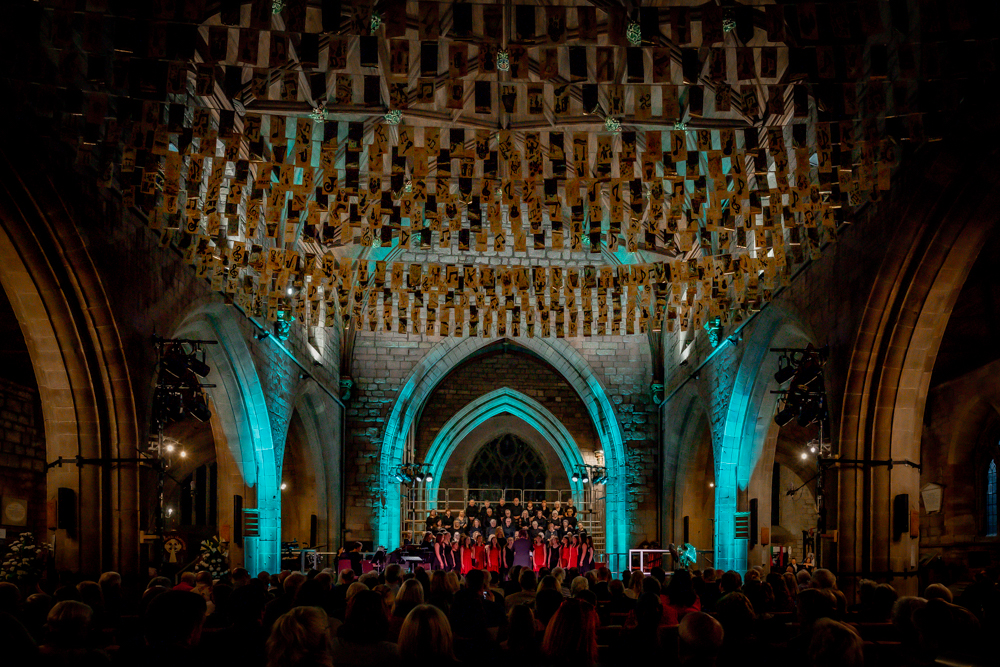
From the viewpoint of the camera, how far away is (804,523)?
24.4 meters

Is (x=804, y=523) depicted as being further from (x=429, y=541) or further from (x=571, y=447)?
(x=429, y=541)

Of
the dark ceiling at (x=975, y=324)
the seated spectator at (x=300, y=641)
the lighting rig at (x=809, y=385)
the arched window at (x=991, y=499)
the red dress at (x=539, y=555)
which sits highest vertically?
the dark ceiling at (x=975, y=324)

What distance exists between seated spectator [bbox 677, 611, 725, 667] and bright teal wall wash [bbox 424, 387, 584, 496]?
23172 mm

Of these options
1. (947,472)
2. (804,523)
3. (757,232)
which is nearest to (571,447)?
(804,523)

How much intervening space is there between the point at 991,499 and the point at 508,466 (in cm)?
1951

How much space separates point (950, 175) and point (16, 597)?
862cm

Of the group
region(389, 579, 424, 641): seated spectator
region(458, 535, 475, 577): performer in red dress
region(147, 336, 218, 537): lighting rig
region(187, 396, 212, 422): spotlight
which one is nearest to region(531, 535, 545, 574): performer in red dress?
region(458, 535, 475, 577): performer in red dress

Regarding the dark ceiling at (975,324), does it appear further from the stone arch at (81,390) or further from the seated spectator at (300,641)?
the seated spectator at (300,641)

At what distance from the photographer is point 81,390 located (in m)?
10.4

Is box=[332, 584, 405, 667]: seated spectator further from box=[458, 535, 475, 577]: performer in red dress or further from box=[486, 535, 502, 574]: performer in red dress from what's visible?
box=[486, 535, 502, 574]: performer in red dress

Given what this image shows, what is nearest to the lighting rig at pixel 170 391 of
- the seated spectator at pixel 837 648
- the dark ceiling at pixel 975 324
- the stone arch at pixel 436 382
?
the seated spectator at pixel 837 648

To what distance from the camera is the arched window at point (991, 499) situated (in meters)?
13.8

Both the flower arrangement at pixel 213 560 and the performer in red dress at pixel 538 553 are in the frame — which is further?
the performer in red dress at pixel 538 553

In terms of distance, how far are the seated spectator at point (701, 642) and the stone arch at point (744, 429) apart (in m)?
10.9
